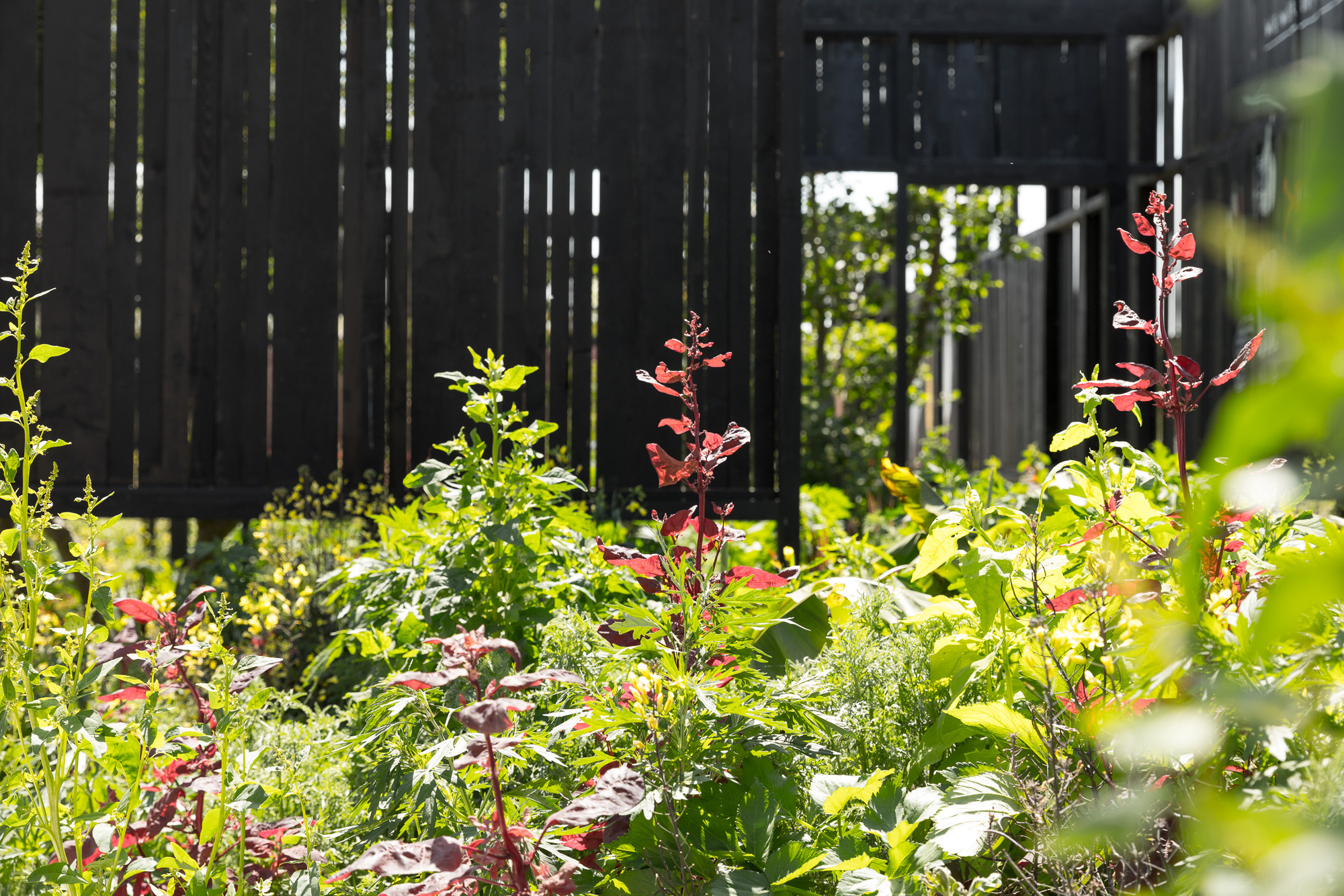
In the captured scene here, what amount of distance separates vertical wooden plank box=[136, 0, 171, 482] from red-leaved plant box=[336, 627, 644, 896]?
273cm

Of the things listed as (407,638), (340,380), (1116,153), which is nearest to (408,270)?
(340,380)

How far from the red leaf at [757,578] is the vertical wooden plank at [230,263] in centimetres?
254

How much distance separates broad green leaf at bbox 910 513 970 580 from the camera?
54.7 inches

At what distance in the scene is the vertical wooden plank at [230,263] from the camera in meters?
3.31

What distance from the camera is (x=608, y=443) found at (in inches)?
130

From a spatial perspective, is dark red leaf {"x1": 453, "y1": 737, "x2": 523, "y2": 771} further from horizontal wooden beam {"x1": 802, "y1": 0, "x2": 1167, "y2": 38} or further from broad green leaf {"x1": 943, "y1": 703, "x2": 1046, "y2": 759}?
horizontal wooden beam {"x1": 802, "y1": 0, "x2": 1167, "y2": 38}

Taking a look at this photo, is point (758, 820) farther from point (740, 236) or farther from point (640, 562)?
point (740, 236)

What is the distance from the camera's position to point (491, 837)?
1.06 metres

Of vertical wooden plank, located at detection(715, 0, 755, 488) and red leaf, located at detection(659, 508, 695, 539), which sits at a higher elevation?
vertical wooden plank, located at detection(715, 0, 755, 488)

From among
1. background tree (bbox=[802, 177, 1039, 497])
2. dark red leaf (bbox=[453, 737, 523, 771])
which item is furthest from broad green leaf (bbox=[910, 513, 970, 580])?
background tree (bbox=[802, 177, 1039, 497])

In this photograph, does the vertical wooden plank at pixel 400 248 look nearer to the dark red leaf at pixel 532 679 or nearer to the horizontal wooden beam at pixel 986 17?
the dark red leaf at pixel 532 679

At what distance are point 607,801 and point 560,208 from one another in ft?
8.80

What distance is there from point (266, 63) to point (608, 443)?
1836 millimetres

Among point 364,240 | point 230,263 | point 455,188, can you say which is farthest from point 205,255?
point 455,188
